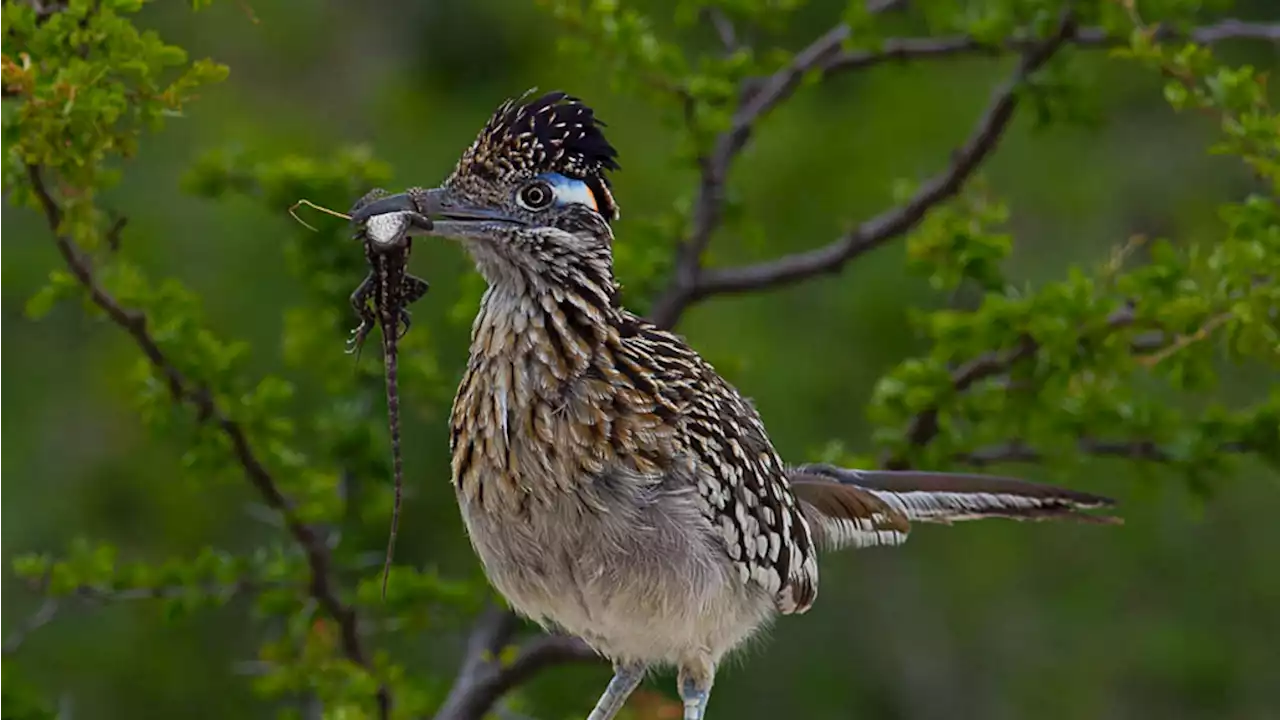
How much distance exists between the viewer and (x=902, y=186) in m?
7.86

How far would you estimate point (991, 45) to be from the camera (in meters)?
7.73

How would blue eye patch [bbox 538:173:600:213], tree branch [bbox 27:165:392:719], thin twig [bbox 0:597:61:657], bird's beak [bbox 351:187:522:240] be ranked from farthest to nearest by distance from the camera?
thin twig [bbox 0:597:61:657] → tree branch [bbox 27:165:392:719] → blue eye patch [bbox 538:173:600:213] → bird's beak [bbox 351:187:522:240]

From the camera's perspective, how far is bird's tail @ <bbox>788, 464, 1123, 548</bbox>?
6.55 meters

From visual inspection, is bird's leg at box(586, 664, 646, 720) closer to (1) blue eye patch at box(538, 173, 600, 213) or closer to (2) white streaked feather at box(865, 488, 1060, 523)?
(2) white streaked feather at box(865, 488, 1060, 523)

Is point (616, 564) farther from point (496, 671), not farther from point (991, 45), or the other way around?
point (991, 45)

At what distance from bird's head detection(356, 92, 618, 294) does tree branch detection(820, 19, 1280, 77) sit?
262 cm

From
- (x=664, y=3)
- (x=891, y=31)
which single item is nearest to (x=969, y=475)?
(x=664, y=3)

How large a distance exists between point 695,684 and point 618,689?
0.80ft

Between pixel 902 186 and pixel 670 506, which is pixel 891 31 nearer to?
pixel 902 186

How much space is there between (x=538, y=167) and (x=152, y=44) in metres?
1.30

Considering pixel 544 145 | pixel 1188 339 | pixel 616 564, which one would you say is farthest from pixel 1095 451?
pixel 544 145

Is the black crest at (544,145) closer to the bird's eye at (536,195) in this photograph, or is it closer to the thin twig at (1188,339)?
the bird's eye at (536,195)

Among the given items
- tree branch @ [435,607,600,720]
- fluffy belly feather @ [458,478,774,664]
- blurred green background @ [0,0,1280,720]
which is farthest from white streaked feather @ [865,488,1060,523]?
blurred green background @ [0,0,1280,720]

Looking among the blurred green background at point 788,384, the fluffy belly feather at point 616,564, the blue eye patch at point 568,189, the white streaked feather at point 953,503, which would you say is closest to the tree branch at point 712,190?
the white streaked feather at point 953,503
